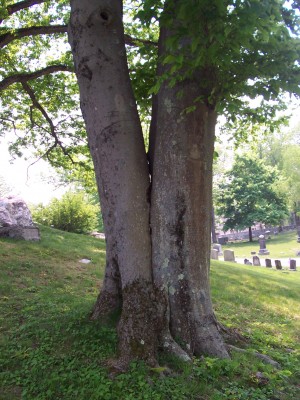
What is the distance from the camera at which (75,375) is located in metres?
3.63

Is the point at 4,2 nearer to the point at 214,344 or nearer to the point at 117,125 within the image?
the point at 117,125

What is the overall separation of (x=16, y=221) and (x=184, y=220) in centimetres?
963

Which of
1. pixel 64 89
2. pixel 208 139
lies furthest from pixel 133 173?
pixel 64 89

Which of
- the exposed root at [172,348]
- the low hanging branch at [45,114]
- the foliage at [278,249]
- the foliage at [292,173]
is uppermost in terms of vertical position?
the foliage at [292,173]

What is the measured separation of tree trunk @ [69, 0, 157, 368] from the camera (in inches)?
168

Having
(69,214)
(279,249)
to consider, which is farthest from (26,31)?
(279,249)

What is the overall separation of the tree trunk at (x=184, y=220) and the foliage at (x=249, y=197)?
3850 cm

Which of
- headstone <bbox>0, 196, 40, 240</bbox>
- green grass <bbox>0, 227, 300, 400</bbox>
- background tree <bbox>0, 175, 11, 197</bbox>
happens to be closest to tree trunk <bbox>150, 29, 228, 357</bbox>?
green grass <bbox>0, 227, 300, 400</bbox>

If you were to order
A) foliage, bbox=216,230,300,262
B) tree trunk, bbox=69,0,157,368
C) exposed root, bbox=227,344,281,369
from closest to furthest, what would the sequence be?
tree trunk, bbox=69,0,157,368 → exposed root, bbox=227,344,281,369 → foliage, bbox=216,230,300,262

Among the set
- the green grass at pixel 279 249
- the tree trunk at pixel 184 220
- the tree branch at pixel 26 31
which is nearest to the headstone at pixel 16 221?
the tree branch at pixel 26 31

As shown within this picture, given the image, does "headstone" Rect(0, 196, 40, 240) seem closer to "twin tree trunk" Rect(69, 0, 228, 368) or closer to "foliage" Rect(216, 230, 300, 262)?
"twin tree trunk" Rect(69, 0, 228, 368)

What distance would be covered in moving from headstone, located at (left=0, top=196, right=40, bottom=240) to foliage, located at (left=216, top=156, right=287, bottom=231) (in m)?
32.8

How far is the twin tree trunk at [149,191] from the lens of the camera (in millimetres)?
4297

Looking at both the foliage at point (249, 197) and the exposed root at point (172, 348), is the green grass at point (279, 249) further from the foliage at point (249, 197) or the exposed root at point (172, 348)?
the exposed root at point (172, 348)
